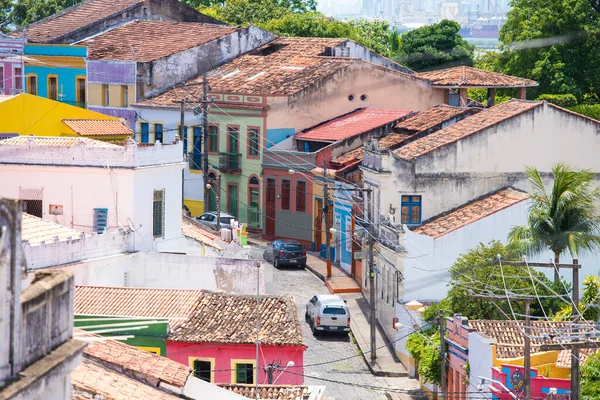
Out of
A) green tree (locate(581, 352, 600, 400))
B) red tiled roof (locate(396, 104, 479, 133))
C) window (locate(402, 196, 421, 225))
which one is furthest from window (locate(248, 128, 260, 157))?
green tree (locate(581, 352, 600, 400))

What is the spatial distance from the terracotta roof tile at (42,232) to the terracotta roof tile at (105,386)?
12.7 m

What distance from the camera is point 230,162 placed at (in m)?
64.6

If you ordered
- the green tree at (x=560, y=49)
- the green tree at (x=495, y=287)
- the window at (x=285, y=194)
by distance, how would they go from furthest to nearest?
the green tree at (x=560, y=49), the window at (x=285, y=194), the green tree at (x=495, y=287)

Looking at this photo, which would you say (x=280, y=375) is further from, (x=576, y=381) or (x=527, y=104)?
(x=527, y=104)

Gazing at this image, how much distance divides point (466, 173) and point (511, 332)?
12.6 metres

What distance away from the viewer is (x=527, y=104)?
52406 mm

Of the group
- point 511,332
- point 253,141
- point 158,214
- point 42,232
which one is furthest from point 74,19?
point 42,232

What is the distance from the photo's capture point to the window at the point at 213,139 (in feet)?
215

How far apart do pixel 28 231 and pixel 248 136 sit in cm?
3082

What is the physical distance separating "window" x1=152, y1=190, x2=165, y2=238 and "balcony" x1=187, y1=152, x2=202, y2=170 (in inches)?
991

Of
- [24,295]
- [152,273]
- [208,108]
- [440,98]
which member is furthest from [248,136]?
[24,295]

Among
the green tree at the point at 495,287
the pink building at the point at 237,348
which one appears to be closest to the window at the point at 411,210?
the green tree at the point at 495,287

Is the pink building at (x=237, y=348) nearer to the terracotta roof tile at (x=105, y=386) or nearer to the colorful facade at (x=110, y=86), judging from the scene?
the terracotta roof tile at (x=105, y=386)

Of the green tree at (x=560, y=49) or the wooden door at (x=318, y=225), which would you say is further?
the green tree at (x=560, y=49)
